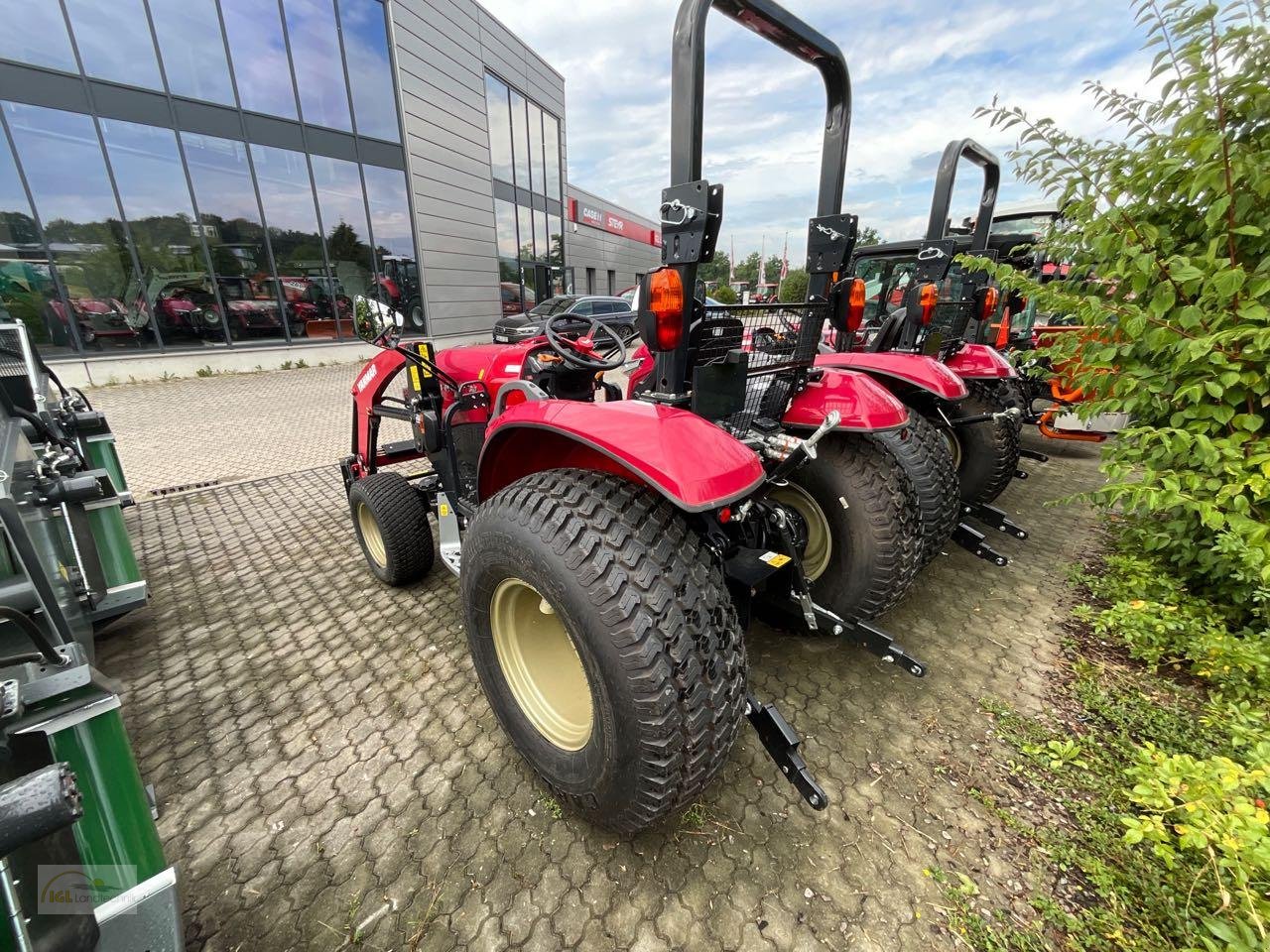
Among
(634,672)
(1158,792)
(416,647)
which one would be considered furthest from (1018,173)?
(416,647)

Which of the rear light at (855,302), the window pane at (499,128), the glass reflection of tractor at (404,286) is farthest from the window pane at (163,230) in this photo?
the rear light at (855,302)

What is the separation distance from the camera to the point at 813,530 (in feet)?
8.00

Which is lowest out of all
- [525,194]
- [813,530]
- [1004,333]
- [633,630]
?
[813,530]

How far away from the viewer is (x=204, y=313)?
34.5ft

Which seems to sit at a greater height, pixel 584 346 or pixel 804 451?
pixel 584 346

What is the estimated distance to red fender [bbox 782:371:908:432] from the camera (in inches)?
84.0

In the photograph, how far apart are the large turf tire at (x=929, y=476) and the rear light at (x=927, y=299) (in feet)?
3.47

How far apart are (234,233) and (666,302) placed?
510 inches

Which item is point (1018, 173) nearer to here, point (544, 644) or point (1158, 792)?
point (1158, 792)

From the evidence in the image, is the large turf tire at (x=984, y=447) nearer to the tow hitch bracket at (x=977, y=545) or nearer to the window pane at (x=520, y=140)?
the tow hitch bracket at (x=977, y=545)

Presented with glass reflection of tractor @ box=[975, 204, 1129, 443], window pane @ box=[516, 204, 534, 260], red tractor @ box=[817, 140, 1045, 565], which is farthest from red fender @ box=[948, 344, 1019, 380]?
window pane @ box=[516, 204, 534, 260]

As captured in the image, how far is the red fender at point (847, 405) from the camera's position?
84.0 inches

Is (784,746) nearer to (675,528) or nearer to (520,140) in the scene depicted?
(675,528)

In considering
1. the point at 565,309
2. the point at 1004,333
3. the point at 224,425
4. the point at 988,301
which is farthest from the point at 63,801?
the point at 565,309
